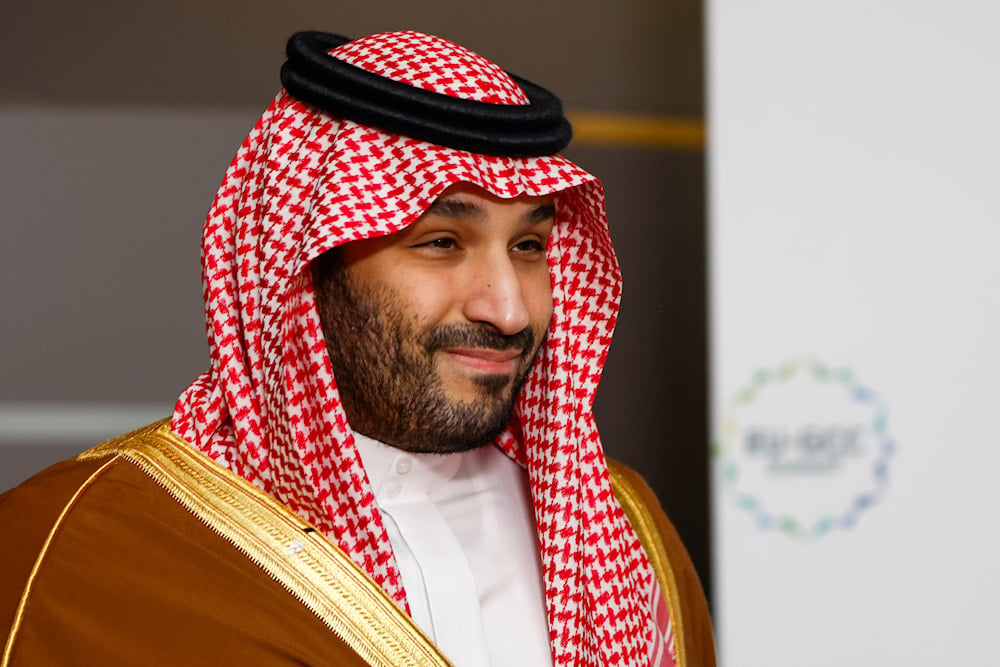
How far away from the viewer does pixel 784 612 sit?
7.94 feet

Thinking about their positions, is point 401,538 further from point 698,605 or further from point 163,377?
point 163,377

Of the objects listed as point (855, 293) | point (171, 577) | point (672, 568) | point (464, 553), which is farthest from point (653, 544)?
point (855, 293)

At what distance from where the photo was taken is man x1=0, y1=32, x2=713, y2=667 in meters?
1.20

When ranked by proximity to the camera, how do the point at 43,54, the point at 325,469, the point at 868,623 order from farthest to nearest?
1. the point at 43,54
2. the point at 868,623
3. the point at 325,469

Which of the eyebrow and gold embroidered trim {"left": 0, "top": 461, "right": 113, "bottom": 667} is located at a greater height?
the eyebrow

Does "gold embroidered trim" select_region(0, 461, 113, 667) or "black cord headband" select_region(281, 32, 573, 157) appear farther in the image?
"black cord headband" select_region(281, 32, 573, 157)

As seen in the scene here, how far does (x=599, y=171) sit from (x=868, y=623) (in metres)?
1.42

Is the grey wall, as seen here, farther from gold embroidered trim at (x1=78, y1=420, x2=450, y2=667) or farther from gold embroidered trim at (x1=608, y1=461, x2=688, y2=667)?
gold embroidered trim at (x1=78, y1=420, x2=450, y2=667)

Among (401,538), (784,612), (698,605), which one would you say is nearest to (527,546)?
(401,538)

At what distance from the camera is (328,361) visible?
1300mm

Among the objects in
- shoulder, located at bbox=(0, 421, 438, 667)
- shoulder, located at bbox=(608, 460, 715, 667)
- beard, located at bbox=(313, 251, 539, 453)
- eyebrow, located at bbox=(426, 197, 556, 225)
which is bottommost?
shoulder, located at bbox=(608, 460, 715, 667)

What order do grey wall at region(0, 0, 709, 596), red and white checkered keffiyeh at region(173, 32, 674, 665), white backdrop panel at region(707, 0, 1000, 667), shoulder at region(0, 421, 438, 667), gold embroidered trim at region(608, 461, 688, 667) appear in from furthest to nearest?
grey wall at region(0, 0, 709, 596)
white backdrop panel at region(707, 0, 1000, 667)
gold embroidered trim at region(608, 461, 688, 667)
red and white checkered keffiyeh at region(173, 32, 674, 665)
shoulder at region(0, 421, 438, 667)

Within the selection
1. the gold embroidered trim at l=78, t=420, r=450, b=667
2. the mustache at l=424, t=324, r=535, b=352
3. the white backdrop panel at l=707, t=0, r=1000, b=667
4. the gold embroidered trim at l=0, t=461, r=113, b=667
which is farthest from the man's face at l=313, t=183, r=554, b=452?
the white backdrop panel at l=707, t=0, r=1000, b=667

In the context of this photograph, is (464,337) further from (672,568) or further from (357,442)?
(672,568)
